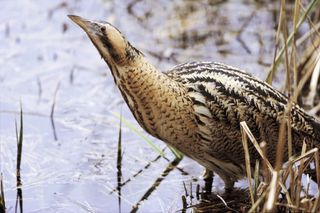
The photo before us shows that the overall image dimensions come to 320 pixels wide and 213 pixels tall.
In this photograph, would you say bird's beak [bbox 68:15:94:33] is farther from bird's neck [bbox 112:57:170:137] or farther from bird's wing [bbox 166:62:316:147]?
bird's wing [bbox 166:62:316:147]

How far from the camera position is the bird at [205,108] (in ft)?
10.7

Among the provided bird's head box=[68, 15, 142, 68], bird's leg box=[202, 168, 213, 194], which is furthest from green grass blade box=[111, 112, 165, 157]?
bird's head box=[68, 15, 142, 68]

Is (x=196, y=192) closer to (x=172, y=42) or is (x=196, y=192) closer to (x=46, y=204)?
(x=46, y=204)

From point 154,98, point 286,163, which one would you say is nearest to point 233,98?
point 154,98

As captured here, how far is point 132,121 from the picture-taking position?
4.48 metres

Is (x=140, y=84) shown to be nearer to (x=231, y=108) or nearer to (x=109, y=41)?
(x=109, y=41)

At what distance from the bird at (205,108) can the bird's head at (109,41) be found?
0.03m

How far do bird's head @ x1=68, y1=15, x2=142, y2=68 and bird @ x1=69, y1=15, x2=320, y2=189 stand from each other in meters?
0.03

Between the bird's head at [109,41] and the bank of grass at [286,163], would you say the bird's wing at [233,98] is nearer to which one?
the bank of grass at [286,163]

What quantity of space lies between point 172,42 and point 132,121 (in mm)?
1202

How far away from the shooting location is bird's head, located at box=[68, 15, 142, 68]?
304cm

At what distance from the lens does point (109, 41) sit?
10.0 feet

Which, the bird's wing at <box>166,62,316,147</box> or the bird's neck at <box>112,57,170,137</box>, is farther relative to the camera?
the bird's wing at <box>166,62,316,147</box>

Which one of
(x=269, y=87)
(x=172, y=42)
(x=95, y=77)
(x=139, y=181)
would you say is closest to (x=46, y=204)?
(x=139, y=181)
